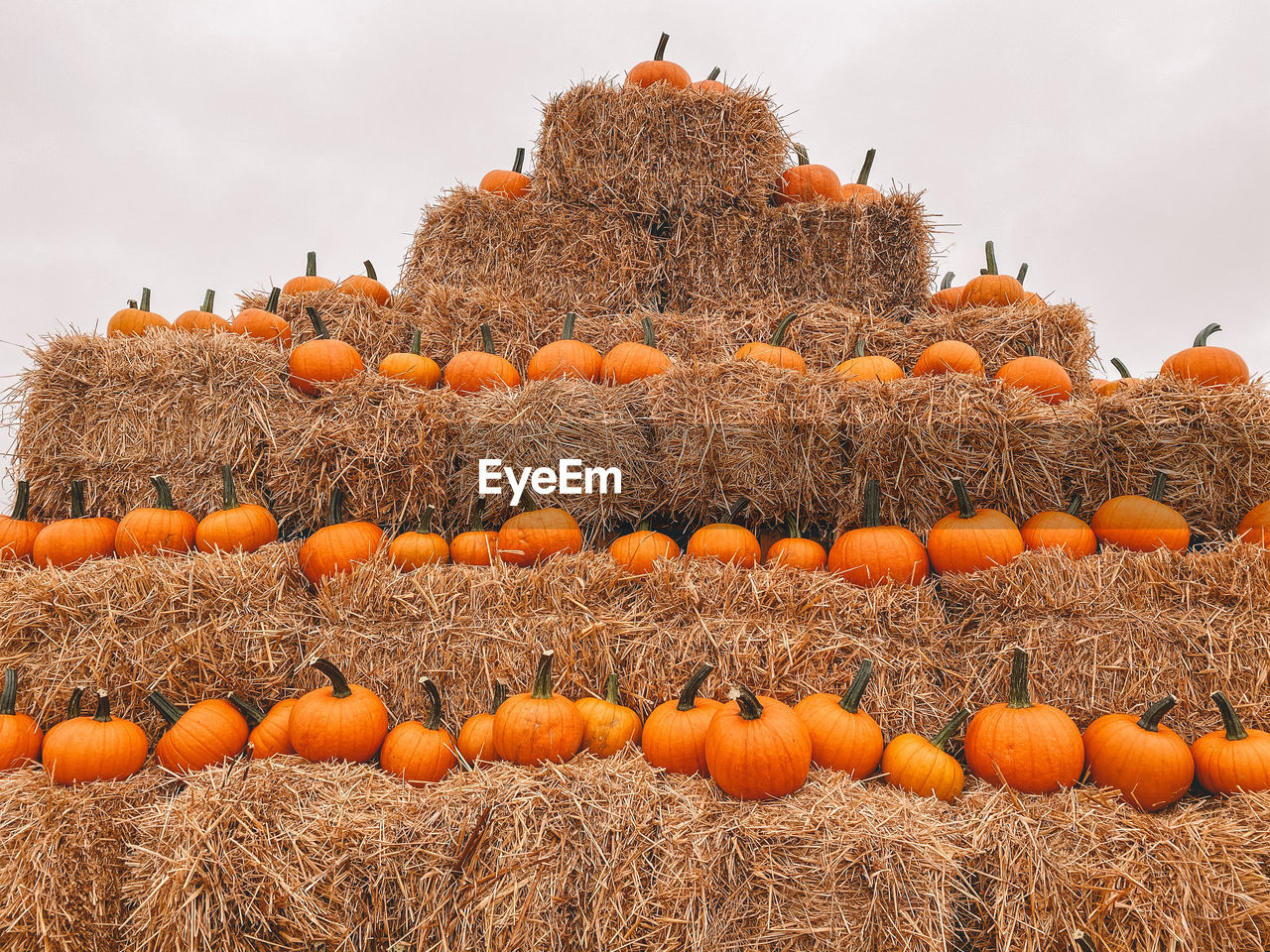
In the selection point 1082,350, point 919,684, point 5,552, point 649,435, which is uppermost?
point 1082,350

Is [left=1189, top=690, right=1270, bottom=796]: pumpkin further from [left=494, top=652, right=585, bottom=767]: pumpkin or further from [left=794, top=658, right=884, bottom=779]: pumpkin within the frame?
[left=494, top=652, right=585, bottom=767]: pumpkin

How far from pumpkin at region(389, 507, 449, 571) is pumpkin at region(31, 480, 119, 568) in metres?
1.59

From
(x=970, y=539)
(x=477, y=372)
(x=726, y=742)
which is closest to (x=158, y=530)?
(x=477, y=372)

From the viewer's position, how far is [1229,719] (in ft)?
7.77

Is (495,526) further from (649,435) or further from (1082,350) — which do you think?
(1082,350)

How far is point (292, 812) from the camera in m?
2.12

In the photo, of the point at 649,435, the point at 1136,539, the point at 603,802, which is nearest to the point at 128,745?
the point at 603,802

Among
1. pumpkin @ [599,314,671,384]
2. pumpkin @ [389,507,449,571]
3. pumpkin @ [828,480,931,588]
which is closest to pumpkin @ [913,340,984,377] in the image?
pumpkin @ [828,480,931,588]

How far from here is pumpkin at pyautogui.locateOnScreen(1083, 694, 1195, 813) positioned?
90.6 inches

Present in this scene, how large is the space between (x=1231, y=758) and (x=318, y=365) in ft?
13.9

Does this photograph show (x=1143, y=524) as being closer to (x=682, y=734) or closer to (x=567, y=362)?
(x=682, y=734)

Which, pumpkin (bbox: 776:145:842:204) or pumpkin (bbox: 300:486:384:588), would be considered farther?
pumpkin (bbox: 776:145:842:204)

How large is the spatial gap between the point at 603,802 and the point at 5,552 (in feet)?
11.3

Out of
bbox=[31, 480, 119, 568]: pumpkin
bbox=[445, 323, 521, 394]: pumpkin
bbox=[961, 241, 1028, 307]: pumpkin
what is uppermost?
bbox=[961, 241, 1028, 307]: pumpkin
